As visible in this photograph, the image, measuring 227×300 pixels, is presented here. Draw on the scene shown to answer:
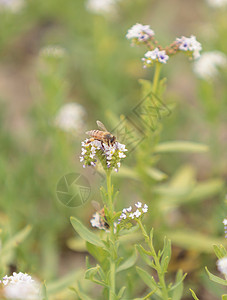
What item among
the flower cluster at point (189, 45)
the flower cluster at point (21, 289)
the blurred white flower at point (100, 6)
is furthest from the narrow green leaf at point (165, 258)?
the blurred white flower at point (100, 6)

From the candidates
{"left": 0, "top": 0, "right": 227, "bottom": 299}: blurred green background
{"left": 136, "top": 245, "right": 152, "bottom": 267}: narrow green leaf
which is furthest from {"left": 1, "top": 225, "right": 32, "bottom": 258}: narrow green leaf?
{"left": 136, "top": 245, "right": 152, "bottom": 267}: narrow green leaf

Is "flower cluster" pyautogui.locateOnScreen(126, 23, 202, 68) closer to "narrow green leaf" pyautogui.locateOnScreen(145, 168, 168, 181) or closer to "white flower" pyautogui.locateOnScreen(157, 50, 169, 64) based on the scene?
"white flower" pyautogui.locateOnScreen(157, 50, 169, 64)

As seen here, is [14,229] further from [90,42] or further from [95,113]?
[90,42]

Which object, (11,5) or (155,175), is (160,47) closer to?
(155,175)

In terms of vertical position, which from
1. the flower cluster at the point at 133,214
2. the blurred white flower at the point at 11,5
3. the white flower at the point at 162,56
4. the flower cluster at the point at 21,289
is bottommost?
the flower cluster at the point at 21,289

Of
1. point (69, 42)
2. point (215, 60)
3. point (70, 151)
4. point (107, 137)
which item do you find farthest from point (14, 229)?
point (69, 42)

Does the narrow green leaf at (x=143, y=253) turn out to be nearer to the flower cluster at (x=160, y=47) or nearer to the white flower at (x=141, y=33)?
the flower cluster at (x=160, y=47)

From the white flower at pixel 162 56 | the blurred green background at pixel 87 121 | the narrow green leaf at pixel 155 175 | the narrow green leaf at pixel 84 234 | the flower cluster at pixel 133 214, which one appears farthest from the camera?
the blurred green background at pixel 87 121
